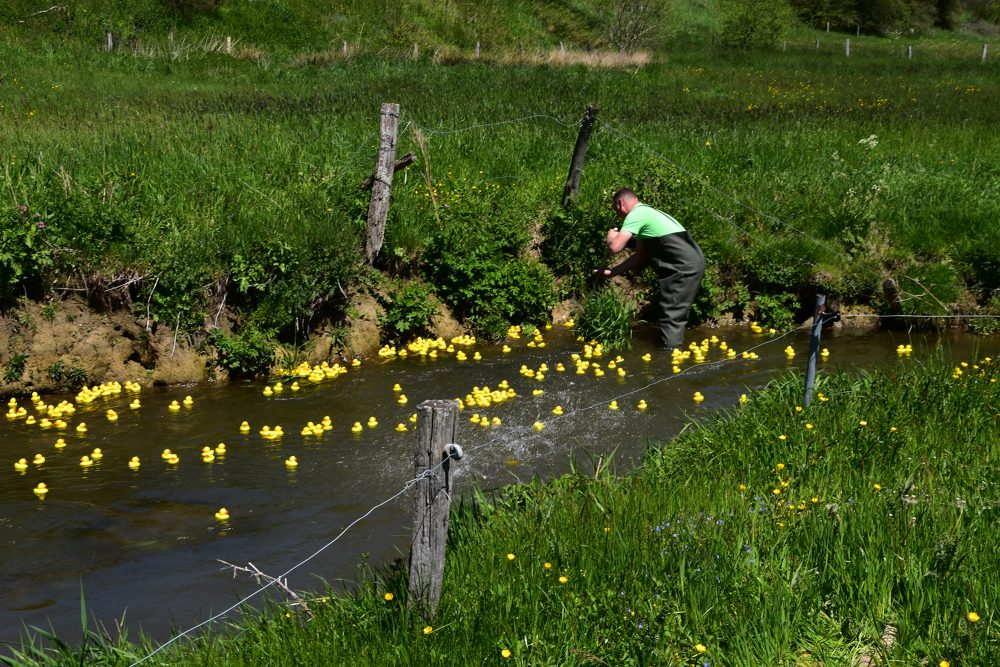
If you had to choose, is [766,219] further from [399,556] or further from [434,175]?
[399,556]

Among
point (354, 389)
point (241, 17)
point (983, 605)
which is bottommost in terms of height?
point (354, 389)

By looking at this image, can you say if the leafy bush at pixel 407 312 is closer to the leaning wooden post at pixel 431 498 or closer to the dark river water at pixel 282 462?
the dark river water at pixel 282 462

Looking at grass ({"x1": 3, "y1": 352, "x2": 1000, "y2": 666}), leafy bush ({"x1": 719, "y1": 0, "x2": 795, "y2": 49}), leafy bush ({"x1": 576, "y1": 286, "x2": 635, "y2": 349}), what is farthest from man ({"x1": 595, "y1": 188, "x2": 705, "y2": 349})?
leafy bush ({"x1": 719, "y1": 0, "x2": 795, "y2": 49})

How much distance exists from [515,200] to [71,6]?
89.3 feet

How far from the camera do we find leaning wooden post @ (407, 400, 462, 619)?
4.87m

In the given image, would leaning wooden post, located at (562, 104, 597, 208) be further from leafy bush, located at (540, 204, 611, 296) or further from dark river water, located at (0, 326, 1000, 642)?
dark river water, located at (0, 326, 1000, 642)

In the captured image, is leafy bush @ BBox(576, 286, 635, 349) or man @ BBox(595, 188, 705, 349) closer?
man @ BBox(595, 188, 705, 349)

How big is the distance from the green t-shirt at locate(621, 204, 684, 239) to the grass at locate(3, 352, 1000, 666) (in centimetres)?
523

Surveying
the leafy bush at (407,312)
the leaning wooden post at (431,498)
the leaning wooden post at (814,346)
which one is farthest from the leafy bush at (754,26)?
the leaning wooden post at (431,498)

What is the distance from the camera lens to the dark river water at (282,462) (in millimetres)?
6621

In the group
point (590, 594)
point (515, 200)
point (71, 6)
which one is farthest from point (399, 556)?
point (71, 6)

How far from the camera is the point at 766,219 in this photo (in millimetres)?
13305

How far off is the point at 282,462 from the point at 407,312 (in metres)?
3.56

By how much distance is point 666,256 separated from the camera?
11.8 m
